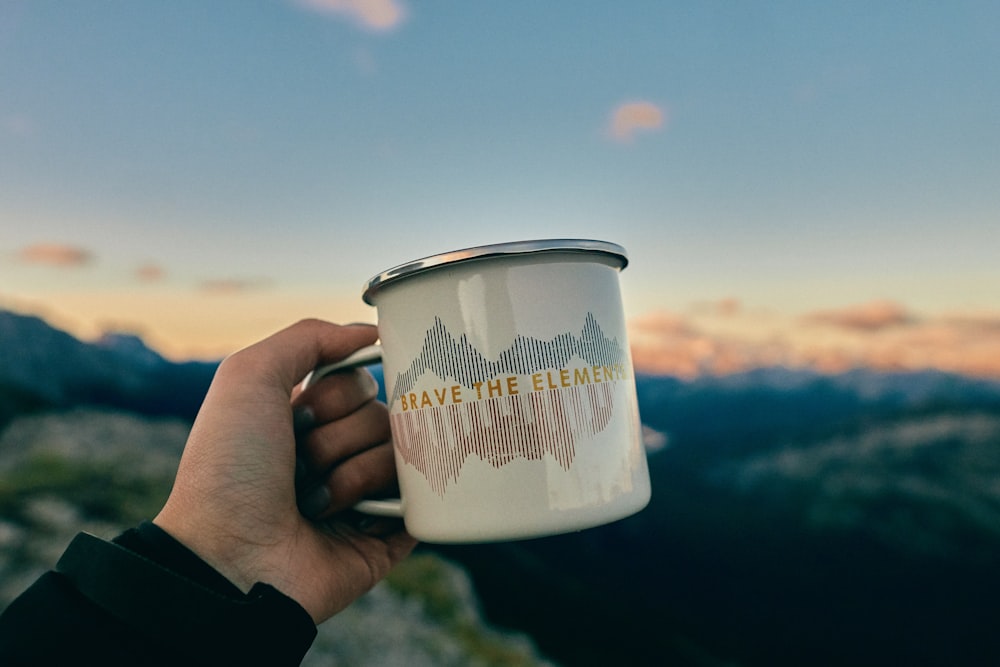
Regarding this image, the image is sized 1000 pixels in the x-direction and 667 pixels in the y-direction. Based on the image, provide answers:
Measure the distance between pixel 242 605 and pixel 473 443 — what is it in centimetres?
76

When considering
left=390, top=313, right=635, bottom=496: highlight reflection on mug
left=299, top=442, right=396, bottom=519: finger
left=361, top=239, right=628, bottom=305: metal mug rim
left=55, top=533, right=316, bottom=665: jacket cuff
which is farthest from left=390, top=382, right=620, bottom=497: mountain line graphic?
left=55, top=533, right=316, bottom=665: jacket cuff

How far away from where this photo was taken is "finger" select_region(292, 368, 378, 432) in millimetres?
2016

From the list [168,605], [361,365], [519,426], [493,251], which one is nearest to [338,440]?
[361,365]

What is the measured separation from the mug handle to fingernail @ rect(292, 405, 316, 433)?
7 cm

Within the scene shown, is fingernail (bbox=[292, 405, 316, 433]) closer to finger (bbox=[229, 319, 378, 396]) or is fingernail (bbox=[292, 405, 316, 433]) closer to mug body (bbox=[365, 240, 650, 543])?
finger (bbox=[229, 319, 378, 396])

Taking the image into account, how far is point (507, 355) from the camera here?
146 cm

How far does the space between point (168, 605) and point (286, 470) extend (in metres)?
0.46

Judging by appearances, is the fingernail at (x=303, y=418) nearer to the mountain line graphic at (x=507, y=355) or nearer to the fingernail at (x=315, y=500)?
the fingernail at (x=315, y=500)

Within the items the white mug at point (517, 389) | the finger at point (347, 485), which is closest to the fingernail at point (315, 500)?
the finger at point (347, 485)

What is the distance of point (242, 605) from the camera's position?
1.67 meters

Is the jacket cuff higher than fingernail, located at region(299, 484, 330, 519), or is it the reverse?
fingernail, located at region(299, 484, 330, 519)

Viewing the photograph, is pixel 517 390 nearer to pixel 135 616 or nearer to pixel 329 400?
pixel 329 400

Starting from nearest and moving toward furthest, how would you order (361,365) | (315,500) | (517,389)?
(517,389) → (361,365) → (315,500)

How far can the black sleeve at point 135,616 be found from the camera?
1.50 meters
